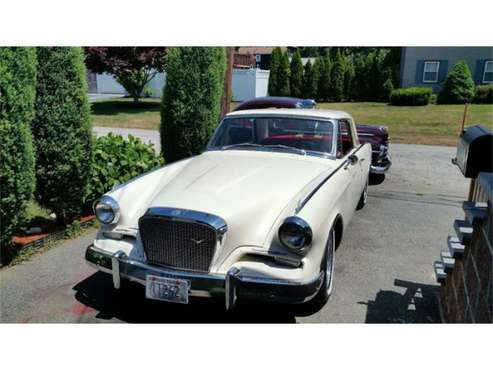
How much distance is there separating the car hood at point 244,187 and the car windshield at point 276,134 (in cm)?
18

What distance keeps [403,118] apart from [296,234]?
1674 cm

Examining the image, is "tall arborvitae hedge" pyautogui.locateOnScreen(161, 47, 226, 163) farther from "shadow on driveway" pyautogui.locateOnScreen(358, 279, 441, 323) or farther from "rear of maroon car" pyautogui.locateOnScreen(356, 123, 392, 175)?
"shadow on driveway" pyautogui.locateOnScreen(358, 279, 441, 323)

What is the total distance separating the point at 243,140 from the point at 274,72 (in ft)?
70.5

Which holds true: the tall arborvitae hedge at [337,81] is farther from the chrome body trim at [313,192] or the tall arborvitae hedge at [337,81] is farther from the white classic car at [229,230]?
the white classic car at [229,230]

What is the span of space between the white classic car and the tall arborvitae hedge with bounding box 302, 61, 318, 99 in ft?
72.6

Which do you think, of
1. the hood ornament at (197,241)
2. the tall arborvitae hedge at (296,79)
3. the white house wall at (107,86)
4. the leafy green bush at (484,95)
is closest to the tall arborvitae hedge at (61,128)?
the hood ornament at (197,241)

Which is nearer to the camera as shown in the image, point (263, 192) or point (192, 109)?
point (263, 192)

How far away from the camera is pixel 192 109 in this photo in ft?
24.1

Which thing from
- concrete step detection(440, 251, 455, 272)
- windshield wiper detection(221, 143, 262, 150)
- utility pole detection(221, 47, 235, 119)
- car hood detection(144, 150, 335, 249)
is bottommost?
concrete step detection(440, 251, 455, 272)

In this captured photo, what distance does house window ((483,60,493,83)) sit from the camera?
71.7 ft

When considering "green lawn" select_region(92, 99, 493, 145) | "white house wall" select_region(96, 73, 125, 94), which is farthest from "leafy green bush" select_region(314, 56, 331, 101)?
"white house wall" select_region(96, 73, 125, 94)

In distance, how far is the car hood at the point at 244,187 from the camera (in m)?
3.03

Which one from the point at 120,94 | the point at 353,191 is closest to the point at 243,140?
the point at 353,191

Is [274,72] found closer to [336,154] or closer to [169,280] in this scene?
[336,154]
